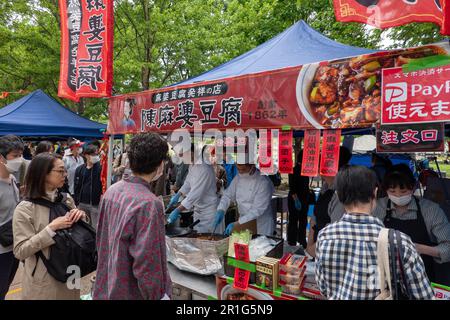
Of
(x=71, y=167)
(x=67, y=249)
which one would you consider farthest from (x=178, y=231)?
(x=71, y=167)

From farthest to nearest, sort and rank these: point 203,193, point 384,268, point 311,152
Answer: point 203,193 → point 311,152 → point 384,268

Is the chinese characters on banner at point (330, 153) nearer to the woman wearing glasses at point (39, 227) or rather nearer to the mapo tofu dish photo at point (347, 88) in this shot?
the mapo tofu dish photo at point (347, 88)

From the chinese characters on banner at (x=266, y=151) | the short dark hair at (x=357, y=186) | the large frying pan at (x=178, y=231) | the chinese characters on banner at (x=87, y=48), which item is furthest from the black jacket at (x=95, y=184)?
the short dark hair at (x=357, y=186)

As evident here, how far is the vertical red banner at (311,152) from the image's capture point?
264 centimetres

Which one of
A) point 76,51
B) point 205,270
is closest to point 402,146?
point 205,270

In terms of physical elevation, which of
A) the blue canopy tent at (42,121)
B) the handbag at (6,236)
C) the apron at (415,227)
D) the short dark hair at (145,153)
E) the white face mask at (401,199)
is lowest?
the handbag at (6,236)

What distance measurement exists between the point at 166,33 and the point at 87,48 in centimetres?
539

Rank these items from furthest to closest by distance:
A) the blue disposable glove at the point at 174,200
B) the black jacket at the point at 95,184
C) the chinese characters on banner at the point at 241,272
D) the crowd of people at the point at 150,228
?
the black jacket at the point at 95,184 → the blue disposable glove at the point at 174,200 → the chinese characters on banner at the point at 241,272 → the crowd of people at the point at 150,228

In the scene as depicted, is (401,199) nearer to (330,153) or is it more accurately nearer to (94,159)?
(330,153)

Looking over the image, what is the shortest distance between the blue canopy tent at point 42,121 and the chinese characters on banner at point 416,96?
6895mm

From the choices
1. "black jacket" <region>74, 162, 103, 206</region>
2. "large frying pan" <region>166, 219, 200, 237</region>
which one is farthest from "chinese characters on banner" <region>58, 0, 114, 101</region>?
"large frying pan" <region>166, 219, 200, 237</region>

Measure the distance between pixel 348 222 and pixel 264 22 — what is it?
35.9ft

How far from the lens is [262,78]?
296cm

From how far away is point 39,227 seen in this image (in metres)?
2.09
